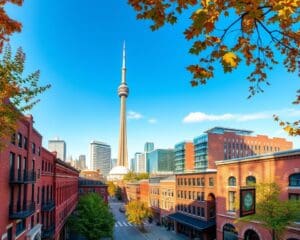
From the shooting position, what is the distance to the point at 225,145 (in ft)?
342

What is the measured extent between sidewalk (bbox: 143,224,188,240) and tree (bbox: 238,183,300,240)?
2617 cm

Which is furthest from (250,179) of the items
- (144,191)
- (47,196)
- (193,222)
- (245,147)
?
(245,147)

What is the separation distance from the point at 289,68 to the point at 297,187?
26.1 m

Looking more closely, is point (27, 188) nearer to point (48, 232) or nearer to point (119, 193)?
point (48, 232)

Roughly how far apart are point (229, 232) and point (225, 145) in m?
65.6

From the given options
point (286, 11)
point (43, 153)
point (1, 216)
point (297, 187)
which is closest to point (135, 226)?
point (43, 153)

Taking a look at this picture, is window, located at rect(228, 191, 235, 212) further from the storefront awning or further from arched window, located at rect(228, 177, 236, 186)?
the storefront awning

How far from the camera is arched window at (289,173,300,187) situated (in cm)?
3062

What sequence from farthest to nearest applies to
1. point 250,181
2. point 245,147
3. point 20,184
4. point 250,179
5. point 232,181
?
1. point 245,147
2. point 232,181
3. point 250,179
4. point 250,181
5. point 20,184

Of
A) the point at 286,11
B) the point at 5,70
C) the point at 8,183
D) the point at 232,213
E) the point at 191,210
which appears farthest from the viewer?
the point at 191,210

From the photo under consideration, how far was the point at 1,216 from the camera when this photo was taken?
2152 cm

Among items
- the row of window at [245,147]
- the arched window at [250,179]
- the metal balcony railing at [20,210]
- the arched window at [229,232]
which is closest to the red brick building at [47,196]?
the metal balcony railing at [20,210]

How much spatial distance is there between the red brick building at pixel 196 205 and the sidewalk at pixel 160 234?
5.30 feet

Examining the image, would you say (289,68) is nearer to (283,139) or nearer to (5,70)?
(5,70)
